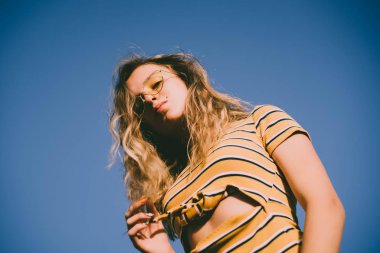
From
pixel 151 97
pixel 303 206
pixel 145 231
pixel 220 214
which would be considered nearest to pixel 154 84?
pixel 151 97

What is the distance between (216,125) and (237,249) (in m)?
0.83

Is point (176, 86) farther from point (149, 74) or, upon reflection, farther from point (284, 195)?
point (284, 195)

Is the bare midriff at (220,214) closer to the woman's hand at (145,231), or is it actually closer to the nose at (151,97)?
the woman's hand at (145,231)

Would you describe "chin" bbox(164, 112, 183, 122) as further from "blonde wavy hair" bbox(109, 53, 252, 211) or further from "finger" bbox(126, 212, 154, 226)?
"finger" bbox(126, 212, 154, 226)

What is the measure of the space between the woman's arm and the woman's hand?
0.80 metres

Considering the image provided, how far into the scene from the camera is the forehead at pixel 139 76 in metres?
2.40

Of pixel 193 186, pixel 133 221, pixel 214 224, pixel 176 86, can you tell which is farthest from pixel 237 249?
pixel 176 86

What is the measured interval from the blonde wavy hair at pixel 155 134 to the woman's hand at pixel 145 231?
0.32 metres

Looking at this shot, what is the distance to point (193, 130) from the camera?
1.97 meters

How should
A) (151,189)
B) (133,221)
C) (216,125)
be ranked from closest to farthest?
(133,221), (216,125), (151,189)

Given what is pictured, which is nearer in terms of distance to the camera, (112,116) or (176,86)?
(176,86)

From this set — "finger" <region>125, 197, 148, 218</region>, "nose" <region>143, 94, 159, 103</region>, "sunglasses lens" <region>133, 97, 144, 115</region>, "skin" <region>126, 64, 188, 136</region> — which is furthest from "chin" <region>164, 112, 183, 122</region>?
"finger" <region>125, 197, 148, 218</region>

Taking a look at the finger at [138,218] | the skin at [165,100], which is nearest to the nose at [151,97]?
the skin at [165,100]

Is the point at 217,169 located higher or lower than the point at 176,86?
lower
